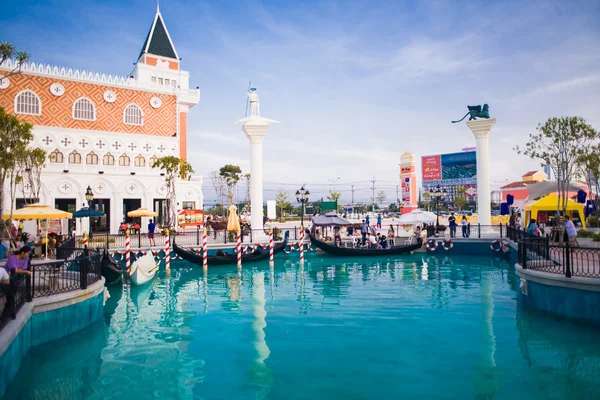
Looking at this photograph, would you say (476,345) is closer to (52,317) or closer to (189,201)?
(52,317)

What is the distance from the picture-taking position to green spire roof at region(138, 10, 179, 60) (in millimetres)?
32156

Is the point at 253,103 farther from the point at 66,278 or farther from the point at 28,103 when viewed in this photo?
the point at 66,278

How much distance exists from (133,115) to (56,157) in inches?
212

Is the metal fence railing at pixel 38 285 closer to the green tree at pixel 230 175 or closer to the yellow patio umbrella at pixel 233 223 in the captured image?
the yellow patio umbrella at pixel 233 223

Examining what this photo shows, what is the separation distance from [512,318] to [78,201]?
24.3 metres

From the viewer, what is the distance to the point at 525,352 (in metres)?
7.63

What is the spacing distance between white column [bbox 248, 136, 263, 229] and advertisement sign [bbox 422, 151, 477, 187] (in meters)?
45.3

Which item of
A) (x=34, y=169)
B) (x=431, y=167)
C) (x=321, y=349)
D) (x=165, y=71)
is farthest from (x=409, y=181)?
(x=321, y=349)

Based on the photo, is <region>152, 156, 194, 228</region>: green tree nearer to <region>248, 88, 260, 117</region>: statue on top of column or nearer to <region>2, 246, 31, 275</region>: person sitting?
<region>248, 88, 260, 117</region>: statue on top of column

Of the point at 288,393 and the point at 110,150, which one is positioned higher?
the point at 110,150

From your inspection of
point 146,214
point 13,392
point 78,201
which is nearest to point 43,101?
point 78,201

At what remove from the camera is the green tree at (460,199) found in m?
68.8

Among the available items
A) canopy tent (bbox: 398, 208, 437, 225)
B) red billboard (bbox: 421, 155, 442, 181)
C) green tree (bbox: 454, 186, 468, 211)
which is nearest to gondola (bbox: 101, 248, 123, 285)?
canopy tent (bbox: 398, 208, 437, 225)

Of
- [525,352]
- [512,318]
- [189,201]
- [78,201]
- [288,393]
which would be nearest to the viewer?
[288,393]
